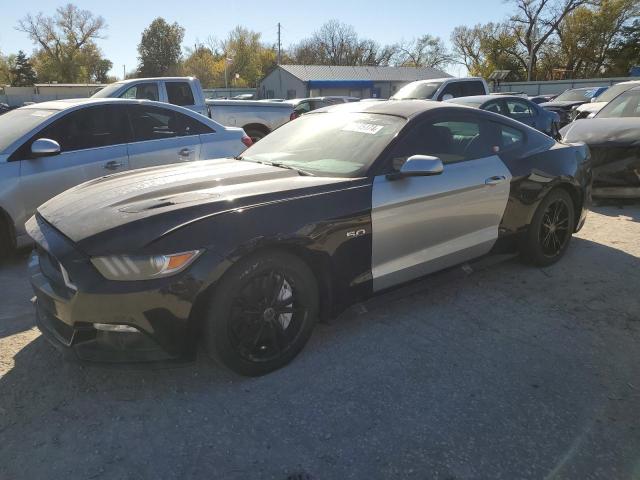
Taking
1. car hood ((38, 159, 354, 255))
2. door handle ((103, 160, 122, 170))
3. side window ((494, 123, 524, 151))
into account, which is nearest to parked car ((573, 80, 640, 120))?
side window ((494, 123, 524, 151))

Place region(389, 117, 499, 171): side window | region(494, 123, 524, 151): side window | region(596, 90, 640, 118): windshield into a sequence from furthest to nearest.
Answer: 1. region(596, 90, 640, 118): windshield
2. region(494, 123, 524, 151): side window
3. region(389, 117, 499, 171): side window

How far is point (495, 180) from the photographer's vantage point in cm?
388

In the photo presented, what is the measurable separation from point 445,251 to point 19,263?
4.02 metres

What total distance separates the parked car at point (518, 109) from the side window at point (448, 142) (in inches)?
261

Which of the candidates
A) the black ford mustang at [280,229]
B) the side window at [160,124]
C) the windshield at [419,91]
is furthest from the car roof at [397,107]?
the windshield at [419,91]

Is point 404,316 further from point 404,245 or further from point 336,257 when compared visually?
point 336,257

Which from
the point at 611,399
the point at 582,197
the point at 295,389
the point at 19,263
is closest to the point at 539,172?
the point at 582,197

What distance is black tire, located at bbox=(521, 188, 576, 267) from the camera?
431 centimetres

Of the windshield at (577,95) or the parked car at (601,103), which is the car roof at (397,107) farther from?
the windshield at (577,95)

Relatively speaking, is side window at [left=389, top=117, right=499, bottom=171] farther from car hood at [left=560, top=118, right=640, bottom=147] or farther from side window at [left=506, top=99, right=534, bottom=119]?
side window at [left=506, top=99, right=534, bottom=119]

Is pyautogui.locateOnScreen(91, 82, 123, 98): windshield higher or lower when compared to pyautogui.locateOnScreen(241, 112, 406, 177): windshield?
higher

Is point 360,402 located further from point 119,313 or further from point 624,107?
point 624,107

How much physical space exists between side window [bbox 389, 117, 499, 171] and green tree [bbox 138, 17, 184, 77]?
279 ft

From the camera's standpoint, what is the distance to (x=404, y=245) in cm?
336
